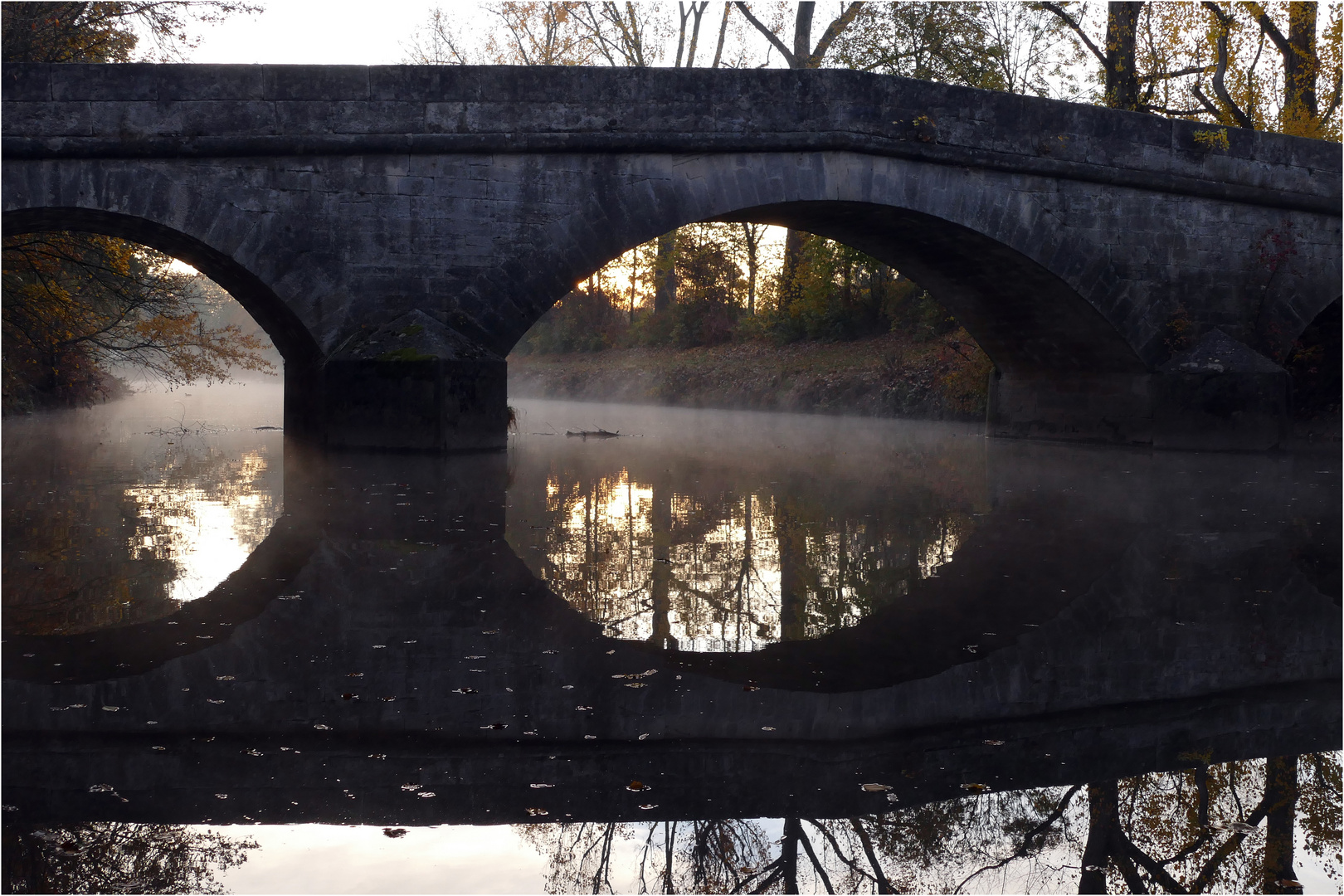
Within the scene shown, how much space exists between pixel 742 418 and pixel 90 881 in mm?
19798

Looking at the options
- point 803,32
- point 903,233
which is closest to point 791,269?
point 803,32

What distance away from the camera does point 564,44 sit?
29891 millimetres

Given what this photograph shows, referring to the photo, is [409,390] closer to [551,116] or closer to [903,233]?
[551,116]

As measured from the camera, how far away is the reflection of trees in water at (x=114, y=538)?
4199 millimetres

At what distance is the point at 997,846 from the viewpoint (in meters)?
2.32

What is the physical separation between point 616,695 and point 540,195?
8.60 meters

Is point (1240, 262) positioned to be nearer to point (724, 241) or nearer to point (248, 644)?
point (248, 644)

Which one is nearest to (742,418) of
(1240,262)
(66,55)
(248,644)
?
(1240,262)

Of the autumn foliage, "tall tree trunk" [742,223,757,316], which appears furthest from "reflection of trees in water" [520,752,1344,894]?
"tall tree trunk" [742,223,757,316]

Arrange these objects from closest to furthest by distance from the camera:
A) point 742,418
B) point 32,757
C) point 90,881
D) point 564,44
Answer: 1. point 90,881
2. point 32,757
3. point 742,418
4. point 564,44

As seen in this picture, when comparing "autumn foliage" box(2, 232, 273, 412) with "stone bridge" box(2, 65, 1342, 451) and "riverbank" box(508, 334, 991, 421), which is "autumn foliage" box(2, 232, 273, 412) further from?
"riverbank" box(508, 334, 991, 421)

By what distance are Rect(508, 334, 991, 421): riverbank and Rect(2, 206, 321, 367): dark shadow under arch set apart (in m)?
11.1

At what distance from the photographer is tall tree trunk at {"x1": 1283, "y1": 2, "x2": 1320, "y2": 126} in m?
19.0

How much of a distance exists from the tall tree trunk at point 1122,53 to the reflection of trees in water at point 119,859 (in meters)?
20.2
